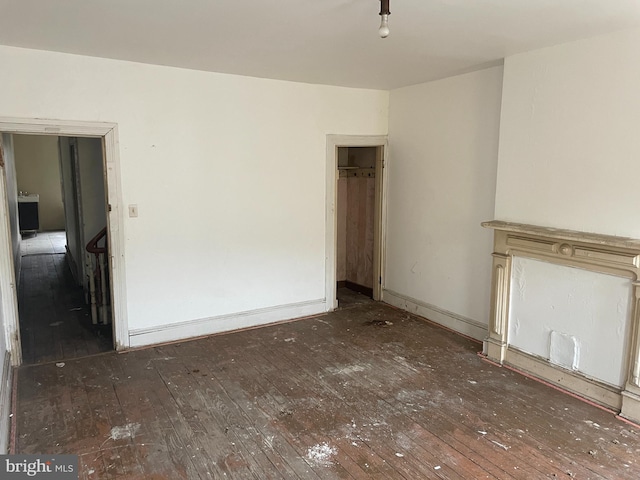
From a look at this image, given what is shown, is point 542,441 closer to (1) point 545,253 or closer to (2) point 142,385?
(1) point 545,253

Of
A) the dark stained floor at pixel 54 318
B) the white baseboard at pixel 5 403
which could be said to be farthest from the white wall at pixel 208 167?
the white baseboard at pixel 5 403

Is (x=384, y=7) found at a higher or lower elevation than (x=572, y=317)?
higher

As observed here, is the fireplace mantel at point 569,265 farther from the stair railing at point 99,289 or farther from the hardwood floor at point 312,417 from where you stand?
the stair railing at point 99,289

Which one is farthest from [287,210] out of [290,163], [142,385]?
[142,385]

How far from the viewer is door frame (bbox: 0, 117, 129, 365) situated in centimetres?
358

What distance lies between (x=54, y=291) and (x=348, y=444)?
4870 mm

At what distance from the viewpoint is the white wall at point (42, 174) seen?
1098cm

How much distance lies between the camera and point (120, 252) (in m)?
4.00

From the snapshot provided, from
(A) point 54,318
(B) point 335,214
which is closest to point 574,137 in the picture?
(B) point 335,214

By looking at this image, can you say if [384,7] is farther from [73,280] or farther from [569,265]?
[73,280]

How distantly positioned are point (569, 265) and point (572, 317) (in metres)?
0.37

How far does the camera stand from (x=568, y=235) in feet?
10.5

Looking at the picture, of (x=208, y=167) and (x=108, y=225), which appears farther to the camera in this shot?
(x=208, y=167)

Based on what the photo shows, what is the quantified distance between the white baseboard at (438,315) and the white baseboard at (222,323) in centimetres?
84
